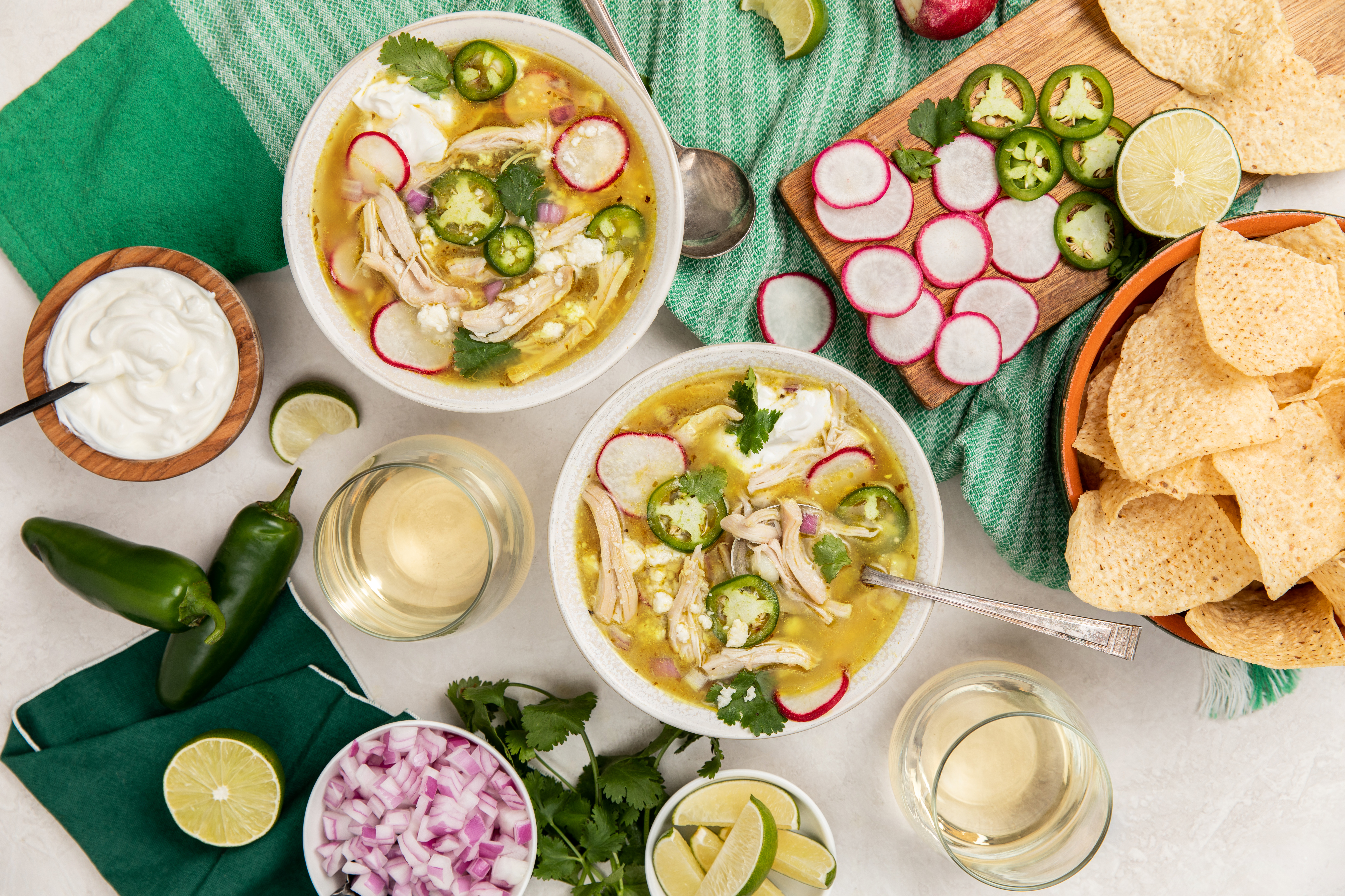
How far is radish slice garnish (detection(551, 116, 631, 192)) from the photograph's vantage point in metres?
2.29

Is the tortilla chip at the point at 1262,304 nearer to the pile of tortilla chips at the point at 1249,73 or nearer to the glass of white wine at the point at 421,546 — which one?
the pile of tortilla chips at the point at 1249,73

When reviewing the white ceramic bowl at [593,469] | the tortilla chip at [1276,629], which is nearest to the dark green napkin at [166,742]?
the white ceramic bowl at [593,469]

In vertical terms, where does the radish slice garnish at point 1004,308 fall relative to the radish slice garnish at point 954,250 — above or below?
below

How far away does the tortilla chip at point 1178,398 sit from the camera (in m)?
2.17

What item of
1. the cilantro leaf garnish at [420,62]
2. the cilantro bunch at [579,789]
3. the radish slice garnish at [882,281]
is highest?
the cilantro leaf garnish at [420,62]

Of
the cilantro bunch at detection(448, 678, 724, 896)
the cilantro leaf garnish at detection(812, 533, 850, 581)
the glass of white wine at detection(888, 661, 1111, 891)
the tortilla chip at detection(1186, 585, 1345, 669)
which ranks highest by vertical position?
the cilantro leaf garnish at detection(812, 533, 850, 581)

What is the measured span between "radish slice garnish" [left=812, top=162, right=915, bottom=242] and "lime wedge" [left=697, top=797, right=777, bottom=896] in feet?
5.61

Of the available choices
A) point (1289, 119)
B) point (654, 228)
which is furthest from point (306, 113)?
point (1289, 119)

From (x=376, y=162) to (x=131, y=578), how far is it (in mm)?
1466

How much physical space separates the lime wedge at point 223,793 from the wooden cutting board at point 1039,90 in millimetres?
2377

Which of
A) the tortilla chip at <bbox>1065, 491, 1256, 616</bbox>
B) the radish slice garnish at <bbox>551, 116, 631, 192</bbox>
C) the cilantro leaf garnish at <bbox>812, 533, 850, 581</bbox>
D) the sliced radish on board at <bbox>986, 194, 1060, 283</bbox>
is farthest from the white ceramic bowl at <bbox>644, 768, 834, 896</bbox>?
the radish slice garnish at <bbox>551, 116, 631, 192</bbox>

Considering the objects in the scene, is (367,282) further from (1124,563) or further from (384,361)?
(1124,563)

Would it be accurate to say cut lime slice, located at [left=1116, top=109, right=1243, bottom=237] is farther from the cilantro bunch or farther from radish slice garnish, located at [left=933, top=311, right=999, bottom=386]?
the cilantro bunch

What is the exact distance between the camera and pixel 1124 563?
7.59ft
